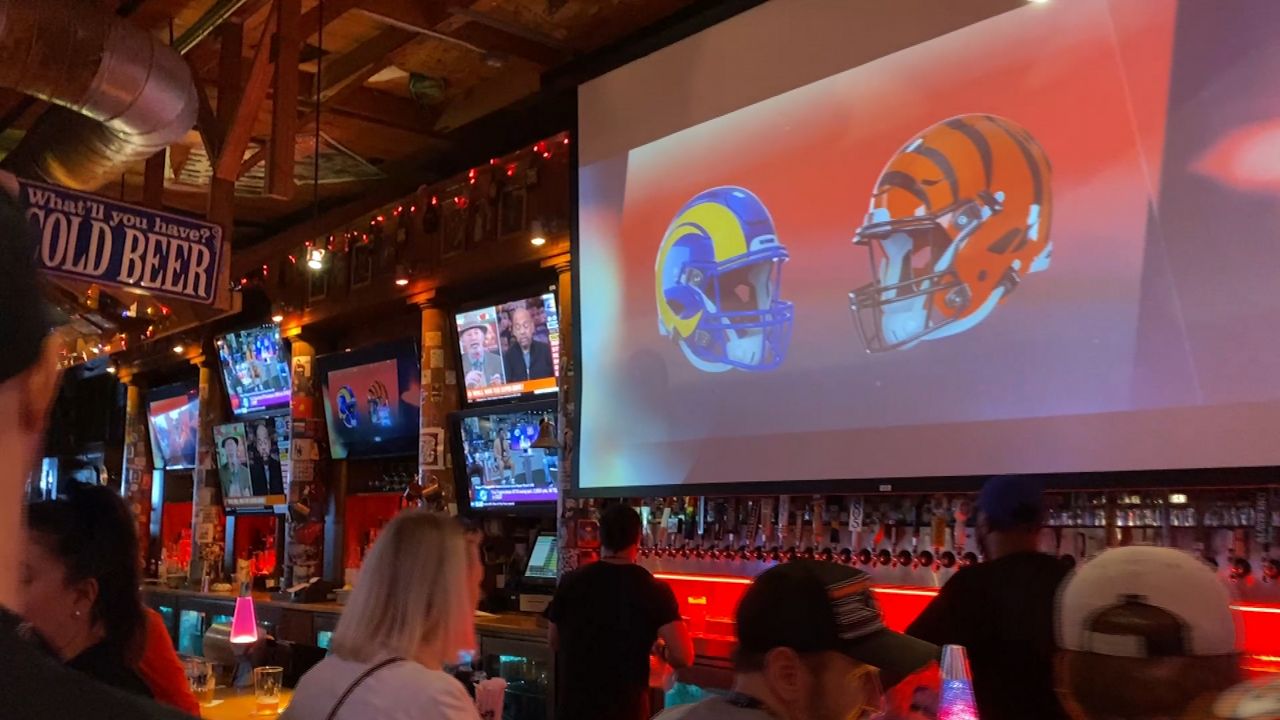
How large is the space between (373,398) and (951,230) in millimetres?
4370

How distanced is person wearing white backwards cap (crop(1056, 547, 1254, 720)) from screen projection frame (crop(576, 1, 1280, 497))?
2140 mm

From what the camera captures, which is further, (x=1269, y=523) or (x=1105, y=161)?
(x=1105, y=161)

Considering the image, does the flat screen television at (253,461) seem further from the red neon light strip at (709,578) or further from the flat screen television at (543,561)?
the red neon light strip at (709,578)

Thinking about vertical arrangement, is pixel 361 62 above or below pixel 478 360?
above

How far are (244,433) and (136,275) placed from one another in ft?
15.3

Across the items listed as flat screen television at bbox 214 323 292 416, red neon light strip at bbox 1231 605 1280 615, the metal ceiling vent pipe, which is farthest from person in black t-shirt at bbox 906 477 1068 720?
flat screen television at bbox 214 323 292 416

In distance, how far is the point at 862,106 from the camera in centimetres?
397

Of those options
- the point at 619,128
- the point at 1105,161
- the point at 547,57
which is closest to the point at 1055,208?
the point at 1105,161

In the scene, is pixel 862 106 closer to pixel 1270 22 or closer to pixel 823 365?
pixel 823 365

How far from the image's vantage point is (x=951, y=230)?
3666 millimetres

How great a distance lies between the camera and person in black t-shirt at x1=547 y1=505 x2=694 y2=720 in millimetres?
3488


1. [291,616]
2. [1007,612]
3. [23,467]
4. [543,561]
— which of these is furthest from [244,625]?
[23,467]

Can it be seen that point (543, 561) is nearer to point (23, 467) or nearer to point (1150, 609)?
point (1150, 609)

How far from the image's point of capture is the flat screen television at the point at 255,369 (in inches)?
314
